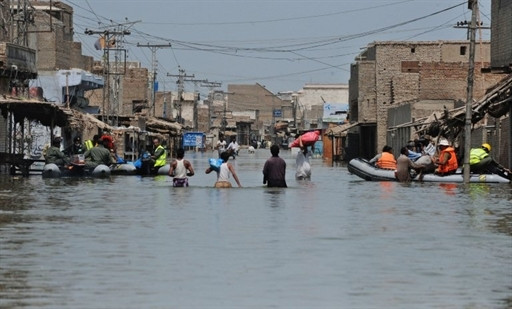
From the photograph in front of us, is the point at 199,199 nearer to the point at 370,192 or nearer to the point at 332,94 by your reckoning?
the point at 370,192

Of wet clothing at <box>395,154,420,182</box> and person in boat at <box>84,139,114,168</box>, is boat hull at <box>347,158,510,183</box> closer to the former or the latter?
wet clothing at <box>395,154,420,182</box>

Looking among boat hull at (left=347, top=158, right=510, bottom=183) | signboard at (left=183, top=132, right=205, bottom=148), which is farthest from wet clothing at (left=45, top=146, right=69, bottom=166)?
signboard at (left=183, top=132, right=205, bottom=148)

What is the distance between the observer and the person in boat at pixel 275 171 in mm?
30000

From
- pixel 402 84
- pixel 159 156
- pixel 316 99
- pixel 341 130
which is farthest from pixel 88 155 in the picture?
pixel 316 99

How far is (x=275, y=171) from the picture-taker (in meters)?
Answer: 30.4

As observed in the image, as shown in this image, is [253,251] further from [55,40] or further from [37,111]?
[55,40]

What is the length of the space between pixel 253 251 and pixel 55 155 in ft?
71.8

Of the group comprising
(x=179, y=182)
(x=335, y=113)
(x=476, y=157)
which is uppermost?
(x=335, y=113)

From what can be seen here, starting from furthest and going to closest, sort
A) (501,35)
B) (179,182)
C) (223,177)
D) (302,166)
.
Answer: (501,35) → (302,166) → (179,182) → (223,177)

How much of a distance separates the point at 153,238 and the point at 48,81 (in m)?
52.0

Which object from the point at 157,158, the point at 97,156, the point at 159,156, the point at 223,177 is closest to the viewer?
the point at 223,177

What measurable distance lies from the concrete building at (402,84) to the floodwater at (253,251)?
34710mm

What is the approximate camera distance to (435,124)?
4169cm

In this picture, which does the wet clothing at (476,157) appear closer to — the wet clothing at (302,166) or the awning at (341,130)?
the wet clothing at (302,166)
